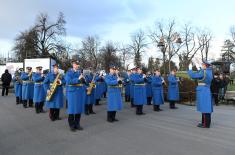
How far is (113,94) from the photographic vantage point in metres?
9.45

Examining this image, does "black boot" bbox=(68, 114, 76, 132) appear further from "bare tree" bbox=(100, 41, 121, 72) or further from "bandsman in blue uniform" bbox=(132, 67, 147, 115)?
"bare tree" bbox=(100, 41, 121, 72)

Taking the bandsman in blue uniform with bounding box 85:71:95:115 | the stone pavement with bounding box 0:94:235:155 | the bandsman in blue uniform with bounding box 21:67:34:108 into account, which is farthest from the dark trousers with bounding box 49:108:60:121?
the bandsman in blue uniform with bounding box 21:67:34:108

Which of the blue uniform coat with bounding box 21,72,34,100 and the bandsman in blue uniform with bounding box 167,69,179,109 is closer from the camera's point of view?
the bandsman in blue uniform with bounding box 167,69,179,109

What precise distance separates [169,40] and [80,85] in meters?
49.2

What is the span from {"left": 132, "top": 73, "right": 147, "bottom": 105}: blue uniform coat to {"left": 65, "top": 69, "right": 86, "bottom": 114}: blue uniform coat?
3267mm

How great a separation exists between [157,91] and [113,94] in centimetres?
325

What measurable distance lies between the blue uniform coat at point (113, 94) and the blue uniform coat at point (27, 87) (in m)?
5.24

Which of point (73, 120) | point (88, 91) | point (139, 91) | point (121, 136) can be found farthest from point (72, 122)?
point (139, 91)

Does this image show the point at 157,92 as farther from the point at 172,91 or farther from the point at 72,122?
the point at 72,122

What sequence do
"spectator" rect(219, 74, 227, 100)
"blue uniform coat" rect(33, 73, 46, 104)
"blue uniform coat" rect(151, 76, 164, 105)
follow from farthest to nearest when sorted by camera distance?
"spectator" rect(219, 74, 227, 100) → "blue uniform coat" rect(151, 76, 164, 105) → "blue uniform coat" rect(33, 73, 46, 104)

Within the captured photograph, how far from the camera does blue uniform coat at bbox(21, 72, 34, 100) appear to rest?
1313 cm

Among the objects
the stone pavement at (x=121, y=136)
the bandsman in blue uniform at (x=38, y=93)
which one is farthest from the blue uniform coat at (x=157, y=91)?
the bandsman in blue uniform at (x=38, y=93)

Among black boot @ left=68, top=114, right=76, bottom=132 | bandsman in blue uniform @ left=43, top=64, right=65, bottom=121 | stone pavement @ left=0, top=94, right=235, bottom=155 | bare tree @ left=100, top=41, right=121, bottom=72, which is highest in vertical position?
bare tree @ left=100, top=41, right=121, bottom=72

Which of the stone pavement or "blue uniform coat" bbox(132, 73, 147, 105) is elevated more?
"blue uniform coat" bbox(132, 73, 147, 105)
